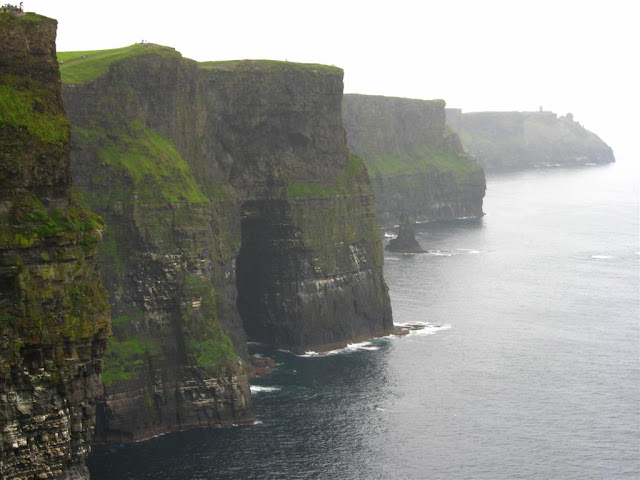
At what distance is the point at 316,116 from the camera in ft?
467

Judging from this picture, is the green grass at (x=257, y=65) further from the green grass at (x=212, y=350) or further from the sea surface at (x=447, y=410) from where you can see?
the green grass at (x=212, y=350)

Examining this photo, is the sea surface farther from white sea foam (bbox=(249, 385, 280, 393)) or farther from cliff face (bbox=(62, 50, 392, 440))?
cliff face (bbox=(62, 50, 392, 440))

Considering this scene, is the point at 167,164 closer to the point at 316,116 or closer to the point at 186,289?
the point at 186,289

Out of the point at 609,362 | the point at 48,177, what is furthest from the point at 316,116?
the point at 48,177

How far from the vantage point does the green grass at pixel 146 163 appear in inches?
4336

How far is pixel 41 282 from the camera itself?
72375 millimetres

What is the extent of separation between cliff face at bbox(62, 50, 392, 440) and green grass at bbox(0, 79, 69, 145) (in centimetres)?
3152

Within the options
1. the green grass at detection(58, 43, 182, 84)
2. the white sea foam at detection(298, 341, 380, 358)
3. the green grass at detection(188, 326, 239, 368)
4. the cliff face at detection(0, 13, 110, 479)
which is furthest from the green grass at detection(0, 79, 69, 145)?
the white sea foam at detection(298, 341, 380, 358)

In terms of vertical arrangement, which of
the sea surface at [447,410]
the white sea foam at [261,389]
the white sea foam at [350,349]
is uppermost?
the white sea foam at [350,349]

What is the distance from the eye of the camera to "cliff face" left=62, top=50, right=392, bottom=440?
10700 centimetres

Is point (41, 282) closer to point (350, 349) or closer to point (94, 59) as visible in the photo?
point (94, 59)

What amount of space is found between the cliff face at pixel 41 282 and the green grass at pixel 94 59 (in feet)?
114

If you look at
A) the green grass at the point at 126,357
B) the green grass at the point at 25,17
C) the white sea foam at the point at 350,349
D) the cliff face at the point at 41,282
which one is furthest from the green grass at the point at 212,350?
the green grass at the point at 25,17

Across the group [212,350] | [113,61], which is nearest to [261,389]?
[212,350]
